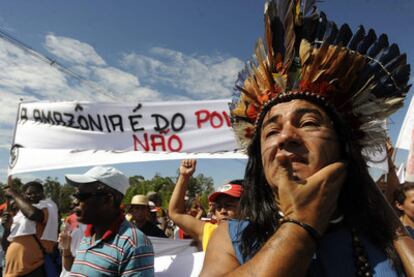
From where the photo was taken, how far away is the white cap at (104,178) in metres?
2.82

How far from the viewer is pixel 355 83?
4.45 ft

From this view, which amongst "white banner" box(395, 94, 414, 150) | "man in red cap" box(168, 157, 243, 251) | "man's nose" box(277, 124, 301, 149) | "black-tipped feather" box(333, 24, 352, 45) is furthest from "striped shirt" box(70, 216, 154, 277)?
"white banner" box(395, 94, 414, 150)

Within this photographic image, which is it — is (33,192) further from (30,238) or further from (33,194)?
(30,238)

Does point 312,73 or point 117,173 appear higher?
point 312,73

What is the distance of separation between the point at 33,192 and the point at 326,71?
4.57 m

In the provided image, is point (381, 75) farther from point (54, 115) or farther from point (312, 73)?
point (54, 115)

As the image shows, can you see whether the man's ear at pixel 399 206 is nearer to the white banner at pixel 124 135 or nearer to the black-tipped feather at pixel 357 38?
the white banner at pixel 124 135

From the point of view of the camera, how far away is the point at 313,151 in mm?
1139

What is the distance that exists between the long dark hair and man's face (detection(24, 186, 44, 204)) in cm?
416

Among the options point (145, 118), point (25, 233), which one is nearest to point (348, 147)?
point (145, 118)

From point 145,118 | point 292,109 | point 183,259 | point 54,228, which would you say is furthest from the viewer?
point 54,228

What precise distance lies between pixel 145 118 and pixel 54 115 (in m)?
1.16

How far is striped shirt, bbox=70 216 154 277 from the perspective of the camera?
234 cm

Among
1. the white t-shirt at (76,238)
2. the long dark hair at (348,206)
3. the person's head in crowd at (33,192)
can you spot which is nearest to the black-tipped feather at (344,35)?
the long dark hair at (348,206)
